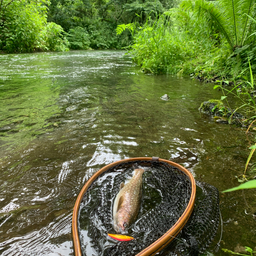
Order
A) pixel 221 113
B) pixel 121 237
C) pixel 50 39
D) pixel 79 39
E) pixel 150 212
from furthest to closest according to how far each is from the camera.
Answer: pixel 79 39 < pixel 50 39 < pixel 221 113 < pixel 150 212 < pixel 121 237

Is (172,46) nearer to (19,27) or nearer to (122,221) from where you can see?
(122,221)

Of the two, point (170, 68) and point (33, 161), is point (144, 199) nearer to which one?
point (33, 161)

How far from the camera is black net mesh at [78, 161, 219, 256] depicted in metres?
1.40

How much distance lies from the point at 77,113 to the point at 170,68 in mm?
6103

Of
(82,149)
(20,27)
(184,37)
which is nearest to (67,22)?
(20,27)

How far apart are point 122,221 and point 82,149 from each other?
146 centimetres

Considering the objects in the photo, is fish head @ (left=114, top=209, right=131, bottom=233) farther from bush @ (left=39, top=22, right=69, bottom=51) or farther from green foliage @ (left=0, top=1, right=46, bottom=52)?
bush @ (left=39, top=22, right=69, bottom=51)

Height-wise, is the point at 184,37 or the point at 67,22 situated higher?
the point at 67,22

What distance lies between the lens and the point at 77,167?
7.84ft

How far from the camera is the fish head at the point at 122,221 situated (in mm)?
1518

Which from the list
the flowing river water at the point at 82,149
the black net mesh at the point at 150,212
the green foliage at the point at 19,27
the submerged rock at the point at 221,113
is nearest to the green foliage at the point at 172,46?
the flowing river water at the point at 82,149

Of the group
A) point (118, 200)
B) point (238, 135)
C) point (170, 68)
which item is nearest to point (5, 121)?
point (118, 200)

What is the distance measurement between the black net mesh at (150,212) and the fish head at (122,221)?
0.04 m

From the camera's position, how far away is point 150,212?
1.71m
